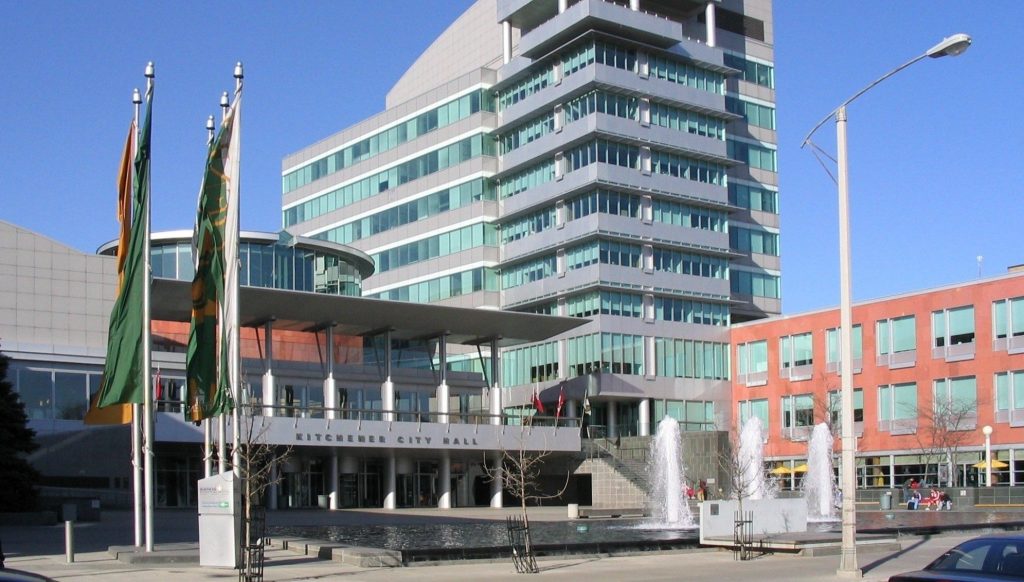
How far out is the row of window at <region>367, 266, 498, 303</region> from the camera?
9106 centimetres

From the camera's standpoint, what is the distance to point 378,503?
6781 centimetres

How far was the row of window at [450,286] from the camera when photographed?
9106cm

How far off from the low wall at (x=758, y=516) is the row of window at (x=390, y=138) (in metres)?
60.9

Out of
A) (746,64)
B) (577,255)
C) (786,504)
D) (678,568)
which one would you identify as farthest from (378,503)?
(746,64)

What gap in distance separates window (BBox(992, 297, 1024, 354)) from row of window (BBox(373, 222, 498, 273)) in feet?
122

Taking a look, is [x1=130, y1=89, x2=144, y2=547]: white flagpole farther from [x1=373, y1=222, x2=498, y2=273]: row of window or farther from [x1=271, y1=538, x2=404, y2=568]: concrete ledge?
[x1=373, y1=222, x2=498, y2=273]: row of window

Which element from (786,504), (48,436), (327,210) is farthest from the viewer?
(327,210)

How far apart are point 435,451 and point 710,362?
97.4 ft

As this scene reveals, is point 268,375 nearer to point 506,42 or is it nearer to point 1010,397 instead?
point 1010,397

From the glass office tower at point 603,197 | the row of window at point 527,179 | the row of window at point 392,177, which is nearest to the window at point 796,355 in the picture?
the glass office tower at point 603,197

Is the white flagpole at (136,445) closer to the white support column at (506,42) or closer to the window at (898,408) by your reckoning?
the window at (898,408)

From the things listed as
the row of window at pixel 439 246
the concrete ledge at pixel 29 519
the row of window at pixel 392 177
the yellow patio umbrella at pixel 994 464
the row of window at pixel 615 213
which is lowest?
the yellow patio umbrella at pixel 994 464

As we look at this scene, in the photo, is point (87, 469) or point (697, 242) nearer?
point (87, 469)

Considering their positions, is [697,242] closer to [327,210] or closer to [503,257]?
[503,257]
